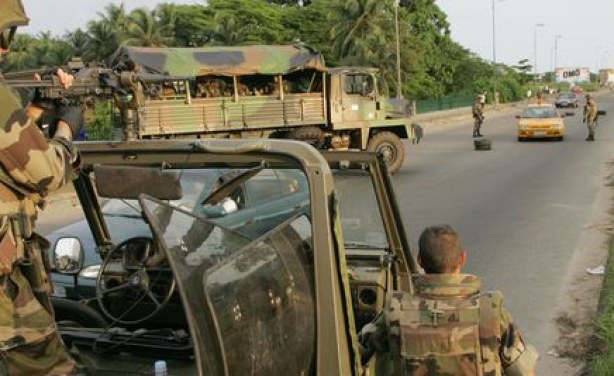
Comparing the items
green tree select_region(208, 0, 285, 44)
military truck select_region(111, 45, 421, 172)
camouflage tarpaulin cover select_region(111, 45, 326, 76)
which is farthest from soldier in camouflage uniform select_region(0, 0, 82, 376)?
green tree select_region(208, 0, 285, 44)

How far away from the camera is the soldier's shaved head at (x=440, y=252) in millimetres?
2523

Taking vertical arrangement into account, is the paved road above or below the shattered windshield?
below

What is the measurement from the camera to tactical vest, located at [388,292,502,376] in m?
2.38

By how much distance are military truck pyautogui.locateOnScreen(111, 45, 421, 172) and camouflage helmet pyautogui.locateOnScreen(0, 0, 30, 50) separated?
570 inches

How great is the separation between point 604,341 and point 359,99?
44.5 feet

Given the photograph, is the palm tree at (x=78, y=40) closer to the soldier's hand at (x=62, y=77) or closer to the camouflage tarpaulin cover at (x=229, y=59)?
the camouflage tarpaulin cover at (x=229, y=59)

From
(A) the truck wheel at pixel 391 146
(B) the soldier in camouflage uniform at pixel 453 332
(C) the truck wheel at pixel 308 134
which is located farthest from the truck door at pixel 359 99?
(B) the soldier in camouflage uniform at pixel 453 332

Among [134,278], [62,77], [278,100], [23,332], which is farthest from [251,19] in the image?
[23,332]

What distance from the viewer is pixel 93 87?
2.57 metres

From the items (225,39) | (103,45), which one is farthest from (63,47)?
(225,39)

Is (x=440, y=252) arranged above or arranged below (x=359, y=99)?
below

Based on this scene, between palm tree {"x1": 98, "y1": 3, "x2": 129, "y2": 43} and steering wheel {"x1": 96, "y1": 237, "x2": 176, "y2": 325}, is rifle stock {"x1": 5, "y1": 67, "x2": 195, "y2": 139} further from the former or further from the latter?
palm tree {"x1": 98, "y1": 3, "x2": 129, "y2": 43}

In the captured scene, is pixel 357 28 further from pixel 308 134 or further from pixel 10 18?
pixel 10 18

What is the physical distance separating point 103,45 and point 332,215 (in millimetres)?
49217
